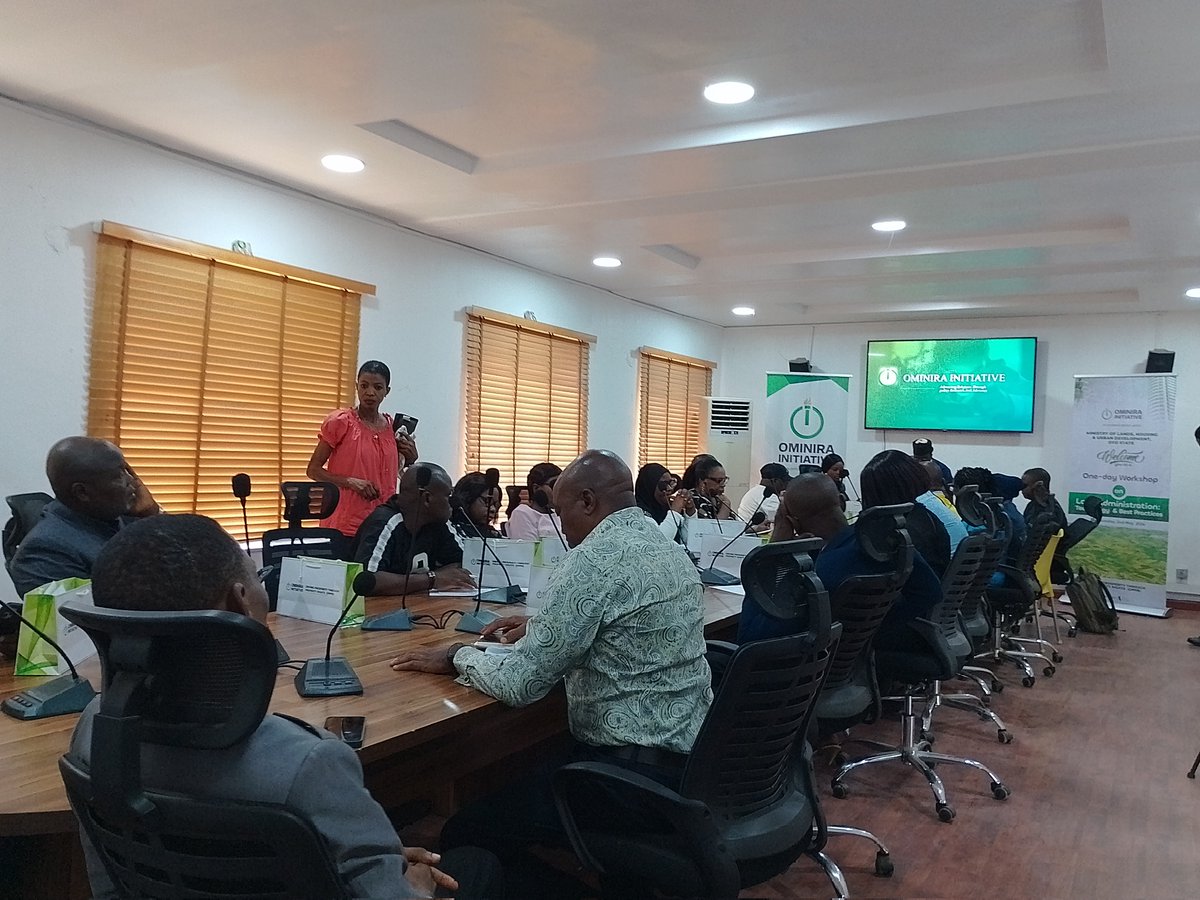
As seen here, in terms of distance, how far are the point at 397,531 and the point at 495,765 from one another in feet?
3.10

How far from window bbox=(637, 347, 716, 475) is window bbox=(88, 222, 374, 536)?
3714 mm

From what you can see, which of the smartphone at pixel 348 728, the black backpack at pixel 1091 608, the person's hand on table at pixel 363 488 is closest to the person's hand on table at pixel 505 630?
the smartphone at pixel 348 728

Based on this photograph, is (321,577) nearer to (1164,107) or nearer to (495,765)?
(495,765)

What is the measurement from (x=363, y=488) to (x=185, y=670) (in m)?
3.34

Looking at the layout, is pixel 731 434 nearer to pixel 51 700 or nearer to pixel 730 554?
pixel 730 554

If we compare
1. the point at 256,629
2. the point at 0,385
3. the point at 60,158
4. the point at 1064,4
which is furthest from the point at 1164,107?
the point at 0,385

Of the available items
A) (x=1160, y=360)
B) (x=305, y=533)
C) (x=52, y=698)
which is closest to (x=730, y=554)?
(x=305, y=533)

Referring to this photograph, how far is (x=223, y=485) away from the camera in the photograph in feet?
Result: 15.5

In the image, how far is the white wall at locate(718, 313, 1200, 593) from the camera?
8180 millimetres

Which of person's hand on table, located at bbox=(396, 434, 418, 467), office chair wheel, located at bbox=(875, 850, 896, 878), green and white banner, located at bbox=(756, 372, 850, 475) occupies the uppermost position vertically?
green and white banner, located at bbox=(756, 372, 850, 475)

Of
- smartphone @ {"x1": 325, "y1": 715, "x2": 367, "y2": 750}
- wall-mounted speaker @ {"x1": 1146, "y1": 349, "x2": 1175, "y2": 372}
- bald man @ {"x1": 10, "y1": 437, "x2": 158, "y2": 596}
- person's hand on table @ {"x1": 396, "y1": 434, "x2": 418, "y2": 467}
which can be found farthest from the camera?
wall-mounted speaker @ {"x1": 1146, "y1": 349, "x2": 1175, "y2": 372}

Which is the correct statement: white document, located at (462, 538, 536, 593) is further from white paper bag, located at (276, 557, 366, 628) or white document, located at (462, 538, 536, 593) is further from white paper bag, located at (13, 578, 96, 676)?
white paper bag, located at (13, 578, 96, 676)

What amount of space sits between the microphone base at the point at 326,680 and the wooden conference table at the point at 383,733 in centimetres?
2

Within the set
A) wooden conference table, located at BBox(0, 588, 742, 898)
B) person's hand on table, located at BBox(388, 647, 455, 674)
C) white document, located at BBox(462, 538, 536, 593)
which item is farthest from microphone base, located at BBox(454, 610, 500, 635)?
white document, located at BBox(462, 538, 536, 593)
